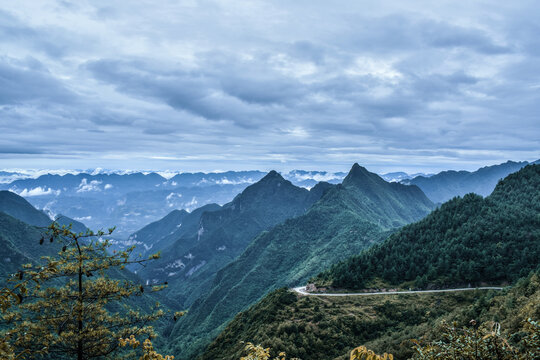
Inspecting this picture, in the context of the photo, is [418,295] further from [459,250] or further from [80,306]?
[80,306]

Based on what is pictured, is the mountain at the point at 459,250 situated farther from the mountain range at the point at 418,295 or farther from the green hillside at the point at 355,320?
the green hillside at the point at 355,320

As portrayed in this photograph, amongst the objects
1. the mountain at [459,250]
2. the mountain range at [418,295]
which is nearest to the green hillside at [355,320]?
the mountain range at [418,295]

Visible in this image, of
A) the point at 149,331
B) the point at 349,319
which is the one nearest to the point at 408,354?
the point at 349,319

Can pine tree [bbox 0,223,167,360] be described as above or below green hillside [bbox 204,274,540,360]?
above

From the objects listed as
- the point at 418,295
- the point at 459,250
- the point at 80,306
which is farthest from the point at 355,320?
the point at 80,306

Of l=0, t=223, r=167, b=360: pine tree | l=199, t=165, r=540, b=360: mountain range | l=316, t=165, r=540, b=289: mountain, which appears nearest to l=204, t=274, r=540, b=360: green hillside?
l=199, t=165, r=540, b=360: mountain range

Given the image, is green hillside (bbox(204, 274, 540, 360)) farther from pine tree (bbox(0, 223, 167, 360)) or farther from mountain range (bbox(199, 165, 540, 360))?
pine tree (bbox(0, 223, 167, 360))
